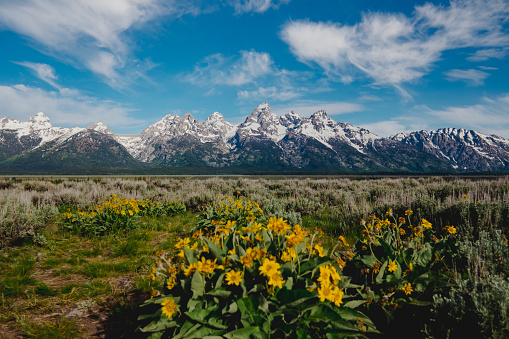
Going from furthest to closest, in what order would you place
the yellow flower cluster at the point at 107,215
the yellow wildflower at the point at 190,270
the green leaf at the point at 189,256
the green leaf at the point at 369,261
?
the yellow flower cluster at the point at 107,215 → the green leaf at the point at 369,261 → the green leaf at the point at 189,256 → the yellow wildflower at the point at 190,270

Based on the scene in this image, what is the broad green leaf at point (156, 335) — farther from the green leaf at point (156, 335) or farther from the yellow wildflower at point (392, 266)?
the yellow wildflower at point (392, 266)

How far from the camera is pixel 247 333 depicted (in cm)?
200

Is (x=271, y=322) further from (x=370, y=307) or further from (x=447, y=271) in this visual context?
(x=447, y=271)

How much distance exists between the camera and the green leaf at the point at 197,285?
222cm

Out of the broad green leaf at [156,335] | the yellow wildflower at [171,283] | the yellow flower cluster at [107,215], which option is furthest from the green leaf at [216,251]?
the yellow flower cluster at [107,215]

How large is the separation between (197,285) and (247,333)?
1.95 ft

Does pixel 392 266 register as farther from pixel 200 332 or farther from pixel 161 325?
pixel 161 325

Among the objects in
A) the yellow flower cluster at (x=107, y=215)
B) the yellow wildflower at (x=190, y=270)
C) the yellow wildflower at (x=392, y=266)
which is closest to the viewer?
the yellow wildflower at (x=190, y=270)

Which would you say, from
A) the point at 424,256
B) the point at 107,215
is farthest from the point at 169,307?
the point at 107,215

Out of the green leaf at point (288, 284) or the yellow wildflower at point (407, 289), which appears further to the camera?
the yellow wildflower at point (407, 289)

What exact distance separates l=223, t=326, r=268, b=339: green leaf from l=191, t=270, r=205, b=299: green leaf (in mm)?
439

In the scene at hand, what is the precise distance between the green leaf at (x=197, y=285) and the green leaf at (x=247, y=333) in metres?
0.44

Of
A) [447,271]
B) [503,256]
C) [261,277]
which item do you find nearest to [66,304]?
[261,277]

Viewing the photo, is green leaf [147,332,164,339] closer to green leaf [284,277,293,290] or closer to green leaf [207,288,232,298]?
green leaf [207,288,232,298]
